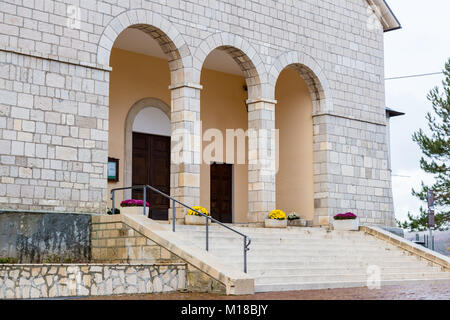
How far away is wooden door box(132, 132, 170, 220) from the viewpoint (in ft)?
60.3

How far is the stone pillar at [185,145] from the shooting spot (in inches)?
Result: 603

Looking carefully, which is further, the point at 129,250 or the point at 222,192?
the point at 222,192

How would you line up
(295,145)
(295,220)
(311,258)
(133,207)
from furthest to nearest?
(295,145) < (295,220) < (311,258) < (133,207)

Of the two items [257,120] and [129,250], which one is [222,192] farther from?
[129,250]

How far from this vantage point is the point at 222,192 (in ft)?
67.7

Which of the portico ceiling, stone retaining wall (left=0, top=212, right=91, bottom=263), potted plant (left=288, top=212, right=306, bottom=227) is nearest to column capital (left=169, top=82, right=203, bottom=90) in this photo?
the portico ceiling

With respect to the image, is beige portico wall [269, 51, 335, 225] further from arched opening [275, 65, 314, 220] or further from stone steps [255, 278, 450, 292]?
stone steps [255, 278, 450, 292]

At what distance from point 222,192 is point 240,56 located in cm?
517

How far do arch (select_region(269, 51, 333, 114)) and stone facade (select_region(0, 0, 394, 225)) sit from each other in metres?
0.03

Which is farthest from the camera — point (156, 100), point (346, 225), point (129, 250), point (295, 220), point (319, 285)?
point (156, 100)

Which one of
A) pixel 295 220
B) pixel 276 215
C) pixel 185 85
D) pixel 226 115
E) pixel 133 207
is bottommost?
pixel 295 220

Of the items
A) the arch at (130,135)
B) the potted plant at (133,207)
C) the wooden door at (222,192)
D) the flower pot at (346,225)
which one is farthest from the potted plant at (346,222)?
the potted plant at (133,207)

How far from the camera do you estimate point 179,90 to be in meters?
15.6

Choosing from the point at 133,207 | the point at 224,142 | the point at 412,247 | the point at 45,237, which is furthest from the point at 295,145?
the point at 45,237
